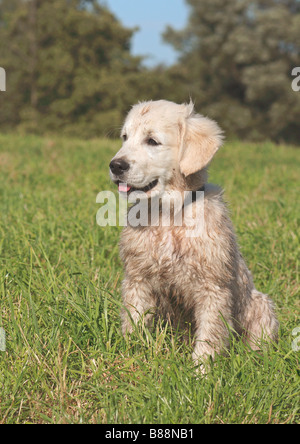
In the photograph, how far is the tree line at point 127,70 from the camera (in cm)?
2936

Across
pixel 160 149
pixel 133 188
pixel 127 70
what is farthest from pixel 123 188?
pixel 127 70

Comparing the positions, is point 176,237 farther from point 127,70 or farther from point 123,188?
point 127,70

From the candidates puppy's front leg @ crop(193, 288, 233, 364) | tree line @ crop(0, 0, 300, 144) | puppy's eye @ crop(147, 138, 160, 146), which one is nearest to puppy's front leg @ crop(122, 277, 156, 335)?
puppy's front leg @ crop(193, 288, 233, 364)

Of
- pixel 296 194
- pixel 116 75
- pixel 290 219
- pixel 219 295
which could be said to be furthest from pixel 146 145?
pixel 116 75

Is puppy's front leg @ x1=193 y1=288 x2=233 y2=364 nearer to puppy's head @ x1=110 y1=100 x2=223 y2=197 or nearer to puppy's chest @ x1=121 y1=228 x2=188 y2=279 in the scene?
puppy's chest @ x1=121 y1=228 x2=188 y2=279

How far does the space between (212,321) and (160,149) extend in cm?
120

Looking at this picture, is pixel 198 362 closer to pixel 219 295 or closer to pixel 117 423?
pixel 219 295

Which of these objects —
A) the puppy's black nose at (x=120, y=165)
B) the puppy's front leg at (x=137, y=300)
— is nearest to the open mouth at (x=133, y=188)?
the puppy's black nose at (x=120, y=165)

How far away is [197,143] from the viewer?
3582 mm

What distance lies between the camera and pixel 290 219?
621 centimetres

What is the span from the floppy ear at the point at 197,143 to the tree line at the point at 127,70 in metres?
25.6

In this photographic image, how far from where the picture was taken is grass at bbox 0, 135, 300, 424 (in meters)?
2.78
